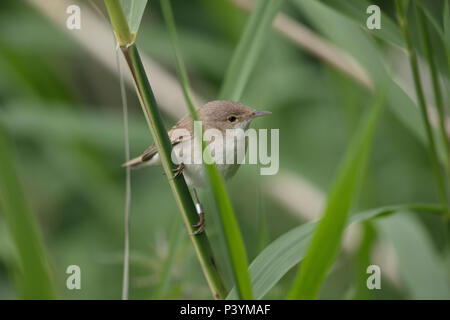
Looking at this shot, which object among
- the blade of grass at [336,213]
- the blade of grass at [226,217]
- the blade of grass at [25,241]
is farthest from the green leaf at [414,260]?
the blade of grass at [25,241]

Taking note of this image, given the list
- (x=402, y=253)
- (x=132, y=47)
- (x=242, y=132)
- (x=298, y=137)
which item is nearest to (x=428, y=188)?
(x=298, y=137)

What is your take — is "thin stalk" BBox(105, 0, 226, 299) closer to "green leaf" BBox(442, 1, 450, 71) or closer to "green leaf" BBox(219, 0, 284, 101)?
"green leaf" BBox(219, 0, 284, 101)

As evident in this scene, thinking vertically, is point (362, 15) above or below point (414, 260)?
above

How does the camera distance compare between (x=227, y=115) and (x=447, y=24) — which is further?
(x=227, y=115)

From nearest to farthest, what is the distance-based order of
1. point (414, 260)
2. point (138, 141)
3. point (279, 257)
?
point (279, 257) → point (414, 260) → point (138, 141)

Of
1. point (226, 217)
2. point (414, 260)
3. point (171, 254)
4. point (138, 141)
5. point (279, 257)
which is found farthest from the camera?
point (138, 141)

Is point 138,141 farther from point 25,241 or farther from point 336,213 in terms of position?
point 336,213

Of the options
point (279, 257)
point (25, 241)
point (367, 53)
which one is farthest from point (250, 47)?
point (25, 241)

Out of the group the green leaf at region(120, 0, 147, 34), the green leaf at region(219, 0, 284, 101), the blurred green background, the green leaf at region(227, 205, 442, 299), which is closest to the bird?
the green leaf at region(219, 0, 284, 101)

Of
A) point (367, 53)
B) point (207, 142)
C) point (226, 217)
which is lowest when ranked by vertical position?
point (226, 217)
